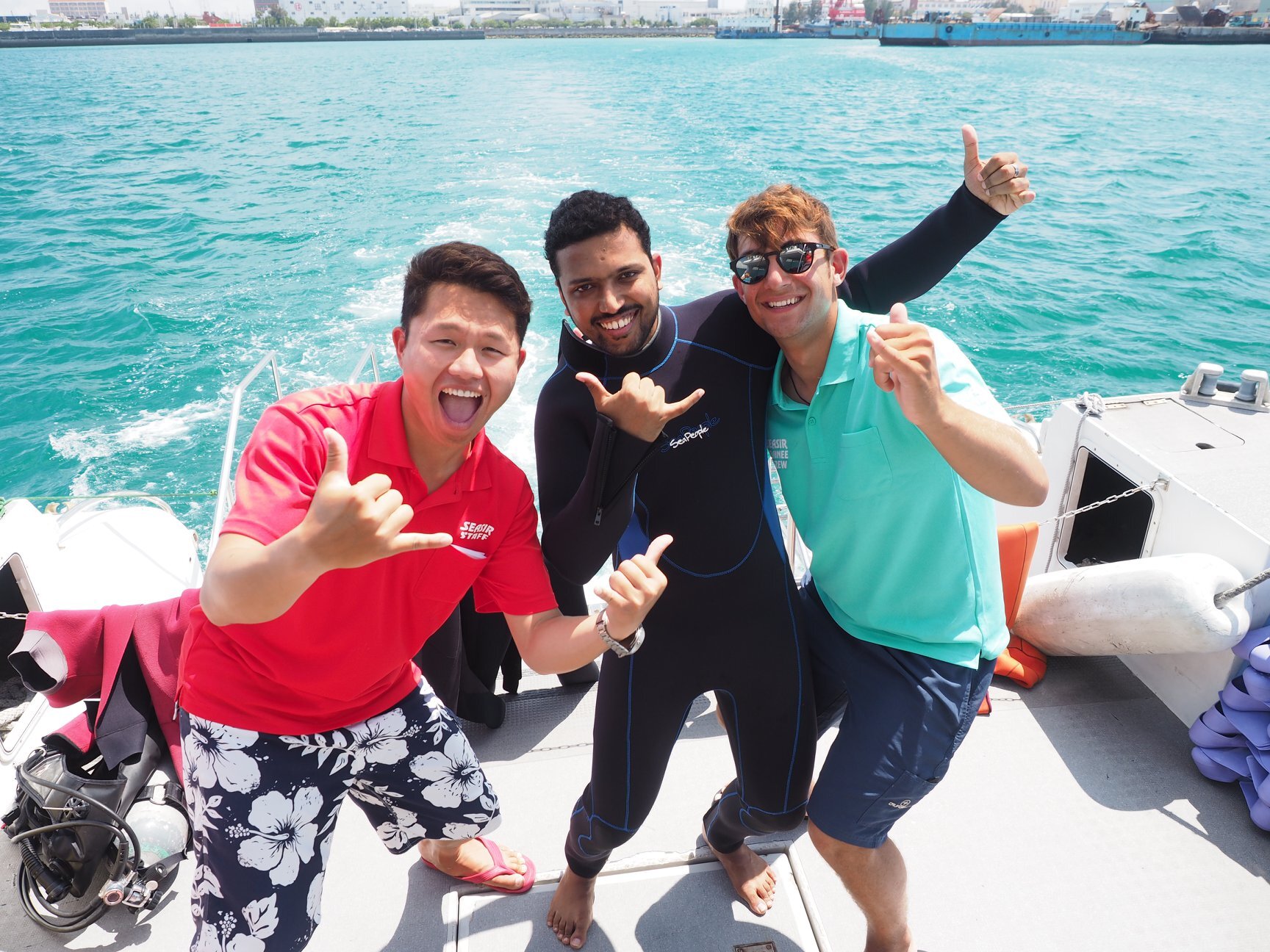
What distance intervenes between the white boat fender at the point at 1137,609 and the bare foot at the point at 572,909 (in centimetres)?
185

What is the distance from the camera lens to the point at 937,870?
2.19 meters

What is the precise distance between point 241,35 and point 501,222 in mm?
67225

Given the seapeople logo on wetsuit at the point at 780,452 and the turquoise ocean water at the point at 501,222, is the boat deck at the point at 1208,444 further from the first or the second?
the turquoise ocean water at the point at 501,222

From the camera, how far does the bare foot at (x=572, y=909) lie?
194 cm

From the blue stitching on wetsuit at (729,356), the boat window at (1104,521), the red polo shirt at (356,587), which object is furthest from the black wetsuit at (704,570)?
the boat window at (1104,521)

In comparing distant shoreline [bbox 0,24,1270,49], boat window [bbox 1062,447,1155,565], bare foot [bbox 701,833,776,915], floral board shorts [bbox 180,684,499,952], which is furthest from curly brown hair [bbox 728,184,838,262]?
distant shoreline [bbox 0,24,1270,49]

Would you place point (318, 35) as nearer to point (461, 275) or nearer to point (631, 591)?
point (461, 275)

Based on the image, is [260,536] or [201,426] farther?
[201,426]

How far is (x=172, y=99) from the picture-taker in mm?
28016

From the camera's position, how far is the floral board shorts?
151cm

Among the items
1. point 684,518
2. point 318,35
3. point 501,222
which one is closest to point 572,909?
point 684,518

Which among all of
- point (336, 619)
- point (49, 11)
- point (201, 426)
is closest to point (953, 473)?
point (336, 619)

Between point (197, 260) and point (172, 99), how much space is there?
2230 cm

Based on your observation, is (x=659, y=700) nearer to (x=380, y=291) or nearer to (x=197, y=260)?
(x=380, y=291)
